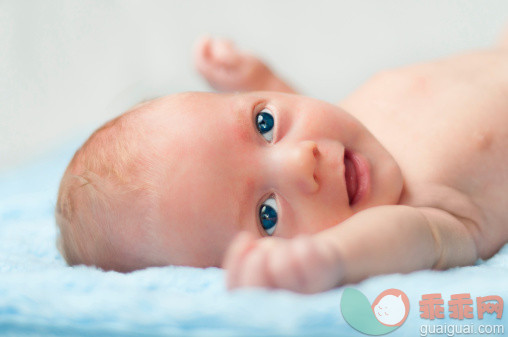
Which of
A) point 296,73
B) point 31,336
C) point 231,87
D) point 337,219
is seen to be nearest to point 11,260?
point 31,336

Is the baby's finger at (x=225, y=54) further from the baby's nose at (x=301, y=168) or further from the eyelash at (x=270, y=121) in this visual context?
the baby's nose at (x=301, y=168)

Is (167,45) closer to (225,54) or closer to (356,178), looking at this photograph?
(225,54)

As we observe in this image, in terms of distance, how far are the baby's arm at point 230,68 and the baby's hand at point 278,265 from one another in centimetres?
106

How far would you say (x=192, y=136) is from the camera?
1.08m

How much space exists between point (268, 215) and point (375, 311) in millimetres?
316

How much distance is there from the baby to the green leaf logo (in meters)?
0.06

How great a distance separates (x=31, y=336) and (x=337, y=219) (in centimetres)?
52

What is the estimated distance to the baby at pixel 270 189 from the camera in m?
1.04

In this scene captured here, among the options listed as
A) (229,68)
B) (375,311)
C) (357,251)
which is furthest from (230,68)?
(375,311)

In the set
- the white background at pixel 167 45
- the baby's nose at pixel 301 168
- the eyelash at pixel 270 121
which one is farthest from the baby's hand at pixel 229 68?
the baby's nose at pixel 301 168

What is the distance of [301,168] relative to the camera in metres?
1.04

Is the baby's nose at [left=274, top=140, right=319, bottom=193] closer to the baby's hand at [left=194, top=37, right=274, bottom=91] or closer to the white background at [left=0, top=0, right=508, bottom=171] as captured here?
the baby's hand at [left=194, top=37, right=274, bottom=91]

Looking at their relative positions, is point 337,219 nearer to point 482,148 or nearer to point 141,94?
point 482,148

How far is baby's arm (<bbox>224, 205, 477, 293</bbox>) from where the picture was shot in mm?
764
